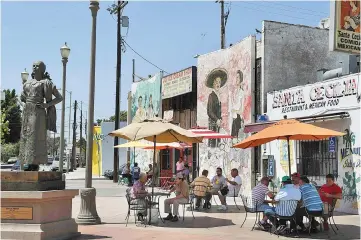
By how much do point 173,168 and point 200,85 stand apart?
5632mm

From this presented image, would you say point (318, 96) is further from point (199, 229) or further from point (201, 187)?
point (199, 229)

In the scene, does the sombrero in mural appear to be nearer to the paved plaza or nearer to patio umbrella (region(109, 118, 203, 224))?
the paved plaza

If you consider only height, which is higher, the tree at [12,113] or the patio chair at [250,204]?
the tree at [12,113]

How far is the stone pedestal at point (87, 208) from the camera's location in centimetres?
1109

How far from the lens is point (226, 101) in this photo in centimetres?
2088

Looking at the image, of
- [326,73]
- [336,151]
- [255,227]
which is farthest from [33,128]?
[326,73]

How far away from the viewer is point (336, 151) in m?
14.3

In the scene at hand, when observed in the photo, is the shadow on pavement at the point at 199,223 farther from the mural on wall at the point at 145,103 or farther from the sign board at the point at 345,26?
the mural on wall at the point at 145,103

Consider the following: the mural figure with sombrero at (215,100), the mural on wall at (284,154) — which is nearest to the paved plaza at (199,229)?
the mural on wall at (284,154)

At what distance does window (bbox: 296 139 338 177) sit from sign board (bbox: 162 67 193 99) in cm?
886

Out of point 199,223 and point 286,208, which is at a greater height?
point 286,208

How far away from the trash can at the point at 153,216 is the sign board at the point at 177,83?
12.3m

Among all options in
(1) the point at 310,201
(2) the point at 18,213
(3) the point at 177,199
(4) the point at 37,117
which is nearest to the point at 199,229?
(3) the point at 177,199

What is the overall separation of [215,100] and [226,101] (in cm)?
92
